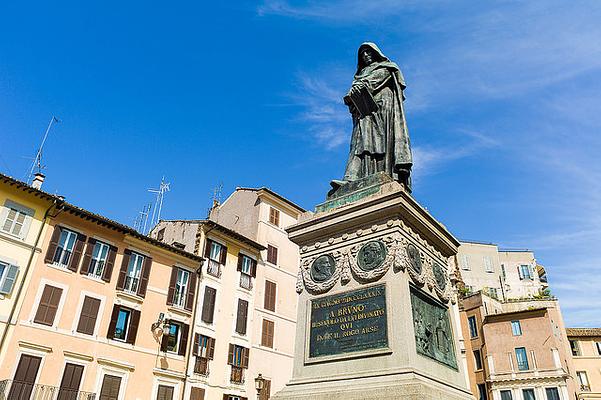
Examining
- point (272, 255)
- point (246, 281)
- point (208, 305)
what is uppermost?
point (272, 255)

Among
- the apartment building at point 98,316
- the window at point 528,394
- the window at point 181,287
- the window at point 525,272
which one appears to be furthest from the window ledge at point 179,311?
the window at point 525,272

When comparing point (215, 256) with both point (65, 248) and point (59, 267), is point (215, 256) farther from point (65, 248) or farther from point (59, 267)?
point (59, 267)

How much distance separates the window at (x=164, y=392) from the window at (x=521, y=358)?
87.4 ft

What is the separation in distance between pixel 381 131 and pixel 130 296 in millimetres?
20525

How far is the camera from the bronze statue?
8.99m

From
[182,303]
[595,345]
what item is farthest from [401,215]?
[595,345]

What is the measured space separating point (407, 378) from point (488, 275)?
51816 mm

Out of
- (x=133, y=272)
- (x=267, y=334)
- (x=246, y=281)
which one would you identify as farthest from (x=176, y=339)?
(x=267, y=334)

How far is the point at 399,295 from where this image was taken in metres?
6.67

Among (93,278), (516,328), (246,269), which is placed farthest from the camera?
(516,328)

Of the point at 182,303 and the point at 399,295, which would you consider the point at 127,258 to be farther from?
the point at 399,295

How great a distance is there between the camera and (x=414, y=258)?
23.7ft

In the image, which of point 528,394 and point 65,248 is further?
point 528,394

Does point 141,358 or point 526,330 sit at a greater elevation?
point 526,330
